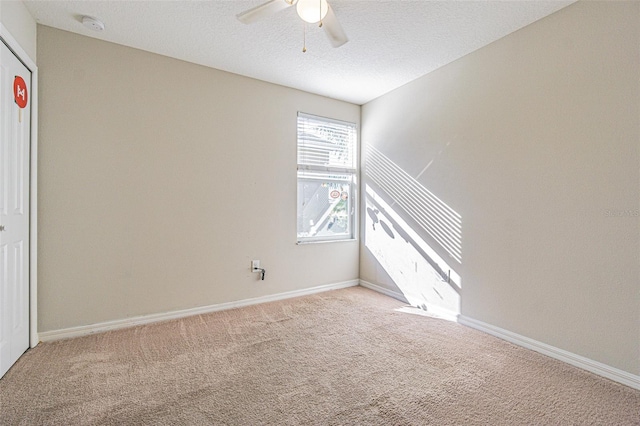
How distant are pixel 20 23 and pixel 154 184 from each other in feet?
4.68

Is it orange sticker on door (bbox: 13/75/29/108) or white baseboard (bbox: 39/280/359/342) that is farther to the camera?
white baseboard (bbox: 39/280/359/342)

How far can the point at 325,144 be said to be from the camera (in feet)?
13.1

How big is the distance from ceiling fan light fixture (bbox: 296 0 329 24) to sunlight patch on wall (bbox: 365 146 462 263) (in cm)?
207

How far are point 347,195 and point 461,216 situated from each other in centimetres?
170

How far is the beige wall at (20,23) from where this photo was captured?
1932 millimetres

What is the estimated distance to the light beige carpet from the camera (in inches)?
64.3

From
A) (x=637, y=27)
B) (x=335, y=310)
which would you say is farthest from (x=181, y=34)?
(x=637, y=27)

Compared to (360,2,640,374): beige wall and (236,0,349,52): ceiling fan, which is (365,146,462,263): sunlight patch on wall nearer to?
(360,2,640,374): beige wall

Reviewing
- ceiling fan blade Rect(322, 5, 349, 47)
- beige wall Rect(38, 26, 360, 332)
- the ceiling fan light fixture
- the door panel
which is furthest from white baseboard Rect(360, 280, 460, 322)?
the door panel

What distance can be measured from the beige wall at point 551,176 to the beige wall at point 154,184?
1826mm

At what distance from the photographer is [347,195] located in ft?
14.0

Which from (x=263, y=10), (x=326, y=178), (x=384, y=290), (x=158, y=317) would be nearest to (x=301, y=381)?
(x=158, y=317)

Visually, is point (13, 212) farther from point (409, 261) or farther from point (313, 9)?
point (409, 261)

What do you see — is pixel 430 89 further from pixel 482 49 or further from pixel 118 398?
pixel 118 398
